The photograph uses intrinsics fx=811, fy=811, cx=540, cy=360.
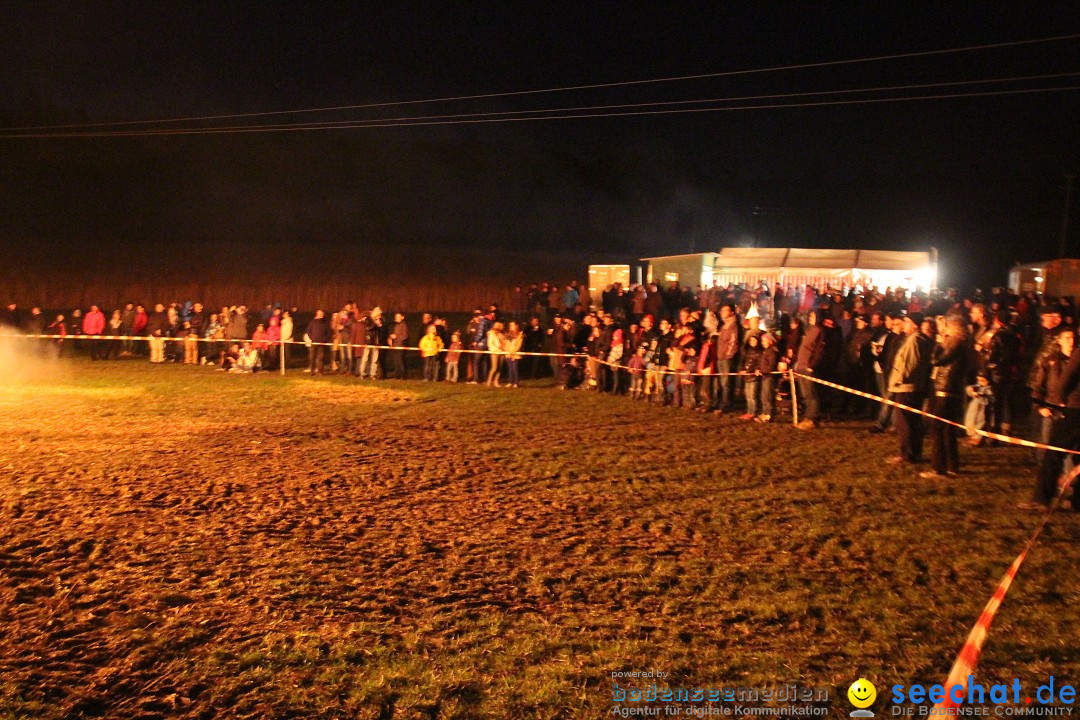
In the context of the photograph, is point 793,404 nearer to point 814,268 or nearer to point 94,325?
point 814,268

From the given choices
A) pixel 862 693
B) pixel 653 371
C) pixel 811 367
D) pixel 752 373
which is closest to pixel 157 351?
pixel 653 371

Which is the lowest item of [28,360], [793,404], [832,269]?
[28,360]

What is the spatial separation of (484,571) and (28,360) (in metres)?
21.2

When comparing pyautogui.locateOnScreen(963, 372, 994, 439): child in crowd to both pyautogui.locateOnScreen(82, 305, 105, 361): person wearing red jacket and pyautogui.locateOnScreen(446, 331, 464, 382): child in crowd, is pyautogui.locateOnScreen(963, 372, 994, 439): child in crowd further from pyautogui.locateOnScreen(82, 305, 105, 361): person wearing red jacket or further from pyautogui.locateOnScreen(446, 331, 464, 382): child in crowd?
pyautogui.locateOnScreen(82, 305, 105, 361): person wearing red jacket

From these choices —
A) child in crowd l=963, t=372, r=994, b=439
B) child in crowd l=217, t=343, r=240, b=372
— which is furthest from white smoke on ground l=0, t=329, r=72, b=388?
child in crowd l=963, t=372, r=994, b=439

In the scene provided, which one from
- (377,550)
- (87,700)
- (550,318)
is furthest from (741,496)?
(550,318)

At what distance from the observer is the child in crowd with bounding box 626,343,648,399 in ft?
55.0

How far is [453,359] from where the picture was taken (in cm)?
1955

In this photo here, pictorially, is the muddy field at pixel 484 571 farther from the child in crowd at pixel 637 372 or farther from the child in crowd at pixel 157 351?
the child in crowd at pixel 157 351

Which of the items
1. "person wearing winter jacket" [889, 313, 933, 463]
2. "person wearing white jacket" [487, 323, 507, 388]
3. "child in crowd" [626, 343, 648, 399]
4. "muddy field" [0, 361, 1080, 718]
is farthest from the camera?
"person wearing white jacket" [487, 323, 507, 388]

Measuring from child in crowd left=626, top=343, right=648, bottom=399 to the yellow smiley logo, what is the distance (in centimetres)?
1210

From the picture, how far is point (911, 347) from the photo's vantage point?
10.8 meters

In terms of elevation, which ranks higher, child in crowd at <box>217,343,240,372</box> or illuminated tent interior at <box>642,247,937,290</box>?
illuminated tent interior at <box>642,247,937,290</box>

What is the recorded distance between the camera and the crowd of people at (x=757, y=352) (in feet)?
33.0
